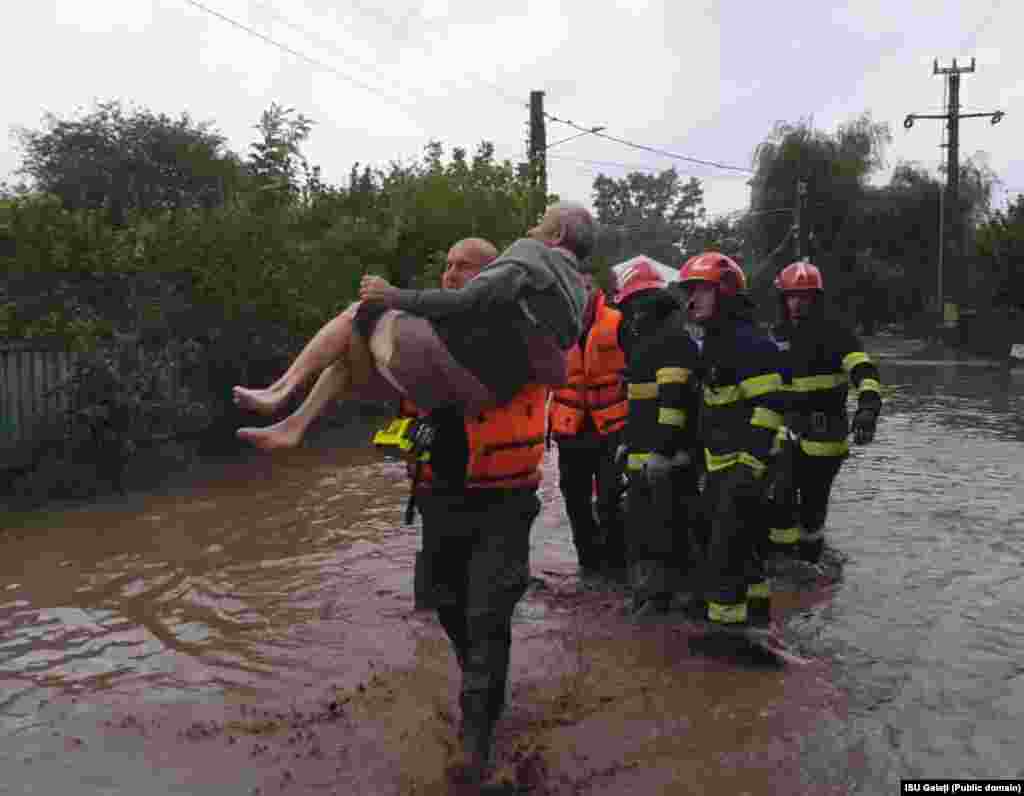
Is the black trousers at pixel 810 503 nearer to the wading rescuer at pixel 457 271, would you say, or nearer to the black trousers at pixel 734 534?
the black trousers at pixel 734 534

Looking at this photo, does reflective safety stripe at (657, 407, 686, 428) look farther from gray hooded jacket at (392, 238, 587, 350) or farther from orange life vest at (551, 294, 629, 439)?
gray hooded jacket at (392, 238, 587, 350)

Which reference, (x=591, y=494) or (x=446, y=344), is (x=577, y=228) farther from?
(x=591, y=494)

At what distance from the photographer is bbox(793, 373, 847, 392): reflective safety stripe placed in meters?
6.59

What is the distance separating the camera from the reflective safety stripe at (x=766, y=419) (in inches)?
199

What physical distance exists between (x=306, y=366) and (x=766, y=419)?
2.48m

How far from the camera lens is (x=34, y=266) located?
10.1m

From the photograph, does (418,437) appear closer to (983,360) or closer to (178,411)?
(178,411)

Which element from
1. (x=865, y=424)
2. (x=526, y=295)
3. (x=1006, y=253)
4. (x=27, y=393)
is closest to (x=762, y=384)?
(x=865, y=424)

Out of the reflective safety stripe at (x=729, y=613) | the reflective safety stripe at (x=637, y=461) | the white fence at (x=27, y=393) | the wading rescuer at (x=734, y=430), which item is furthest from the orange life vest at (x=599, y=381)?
the white fence at (x=27, y=393)

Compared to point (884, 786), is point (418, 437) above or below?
above

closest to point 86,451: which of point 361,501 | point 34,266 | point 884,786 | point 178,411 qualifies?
point 178,411

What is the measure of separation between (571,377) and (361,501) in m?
3.72

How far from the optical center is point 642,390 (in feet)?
19.6

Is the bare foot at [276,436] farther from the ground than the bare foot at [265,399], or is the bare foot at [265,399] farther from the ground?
the bare foot at [265,399]
